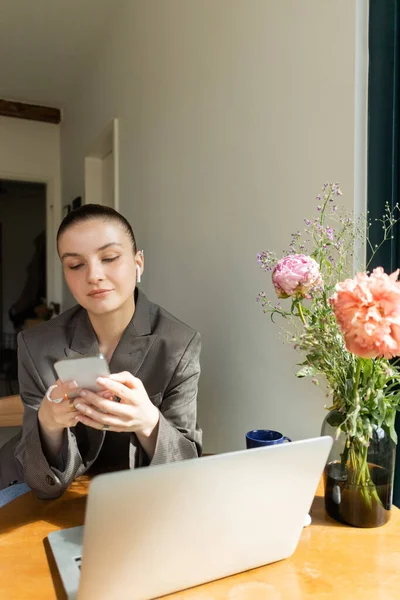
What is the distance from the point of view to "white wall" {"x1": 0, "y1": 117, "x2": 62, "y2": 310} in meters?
4.14

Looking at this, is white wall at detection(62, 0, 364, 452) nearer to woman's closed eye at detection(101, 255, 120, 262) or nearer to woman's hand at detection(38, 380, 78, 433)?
woman's closed eye at detection(101, 255, 120, 262)

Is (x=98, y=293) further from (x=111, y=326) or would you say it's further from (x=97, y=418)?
(x=97, y=418)

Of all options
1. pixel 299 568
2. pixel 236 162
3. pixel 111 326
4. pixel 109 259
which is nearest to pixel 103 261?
pixel 109 259

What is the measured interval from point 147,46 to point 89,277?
152cm

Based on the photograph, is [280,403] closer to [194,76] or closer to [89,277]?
[89,277]

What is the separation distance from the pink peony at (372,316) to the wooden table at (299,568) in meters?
0.30

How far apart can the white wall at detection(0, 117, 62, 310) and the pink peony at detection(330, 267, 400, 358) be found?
391 centimetres

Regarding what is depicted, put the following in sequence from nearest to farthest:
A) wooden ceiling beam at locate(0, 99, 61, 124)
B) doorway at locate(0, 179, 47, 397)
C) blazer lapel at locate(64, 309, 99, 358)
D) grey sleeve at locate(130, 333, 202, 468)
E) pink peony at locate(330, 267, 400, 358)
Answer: pink peony at locate(330, 267, 400, 358), grey sleeve at locate(130, 333, 202, 468), blazer lapel at locate(64, 309, 99, 358), wooden ceiling beam at locate(0, 99, 61, 124), doorway at locate(0, 179, 47, 397)

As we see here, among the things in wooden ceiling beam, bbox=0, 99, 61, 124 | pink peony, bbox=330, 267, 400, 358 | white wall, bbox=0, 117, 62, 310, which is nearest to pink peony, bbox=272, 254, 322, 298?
pink peony, bbox=330, 267, 400, 358

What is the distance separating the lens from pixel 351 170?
39.0 inches

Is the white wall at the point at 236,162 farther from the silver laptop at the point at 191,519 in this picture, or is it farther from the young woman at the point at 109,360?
the silver laptop at the point at 191,519

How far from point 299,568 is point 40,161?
4.27 metres

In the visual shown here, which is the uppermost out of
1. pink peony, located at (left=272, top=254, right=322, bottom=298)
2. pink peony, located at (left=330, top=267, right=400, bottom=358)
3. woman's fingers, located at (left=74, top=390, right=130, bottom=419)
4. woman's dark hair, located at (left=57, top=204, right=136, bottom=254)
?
woman's dark hair, located at (left=57, top=204, right=136, bottom=254)

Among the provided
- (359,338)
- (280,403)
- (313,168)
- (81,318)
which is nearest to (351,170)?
(313,168)
